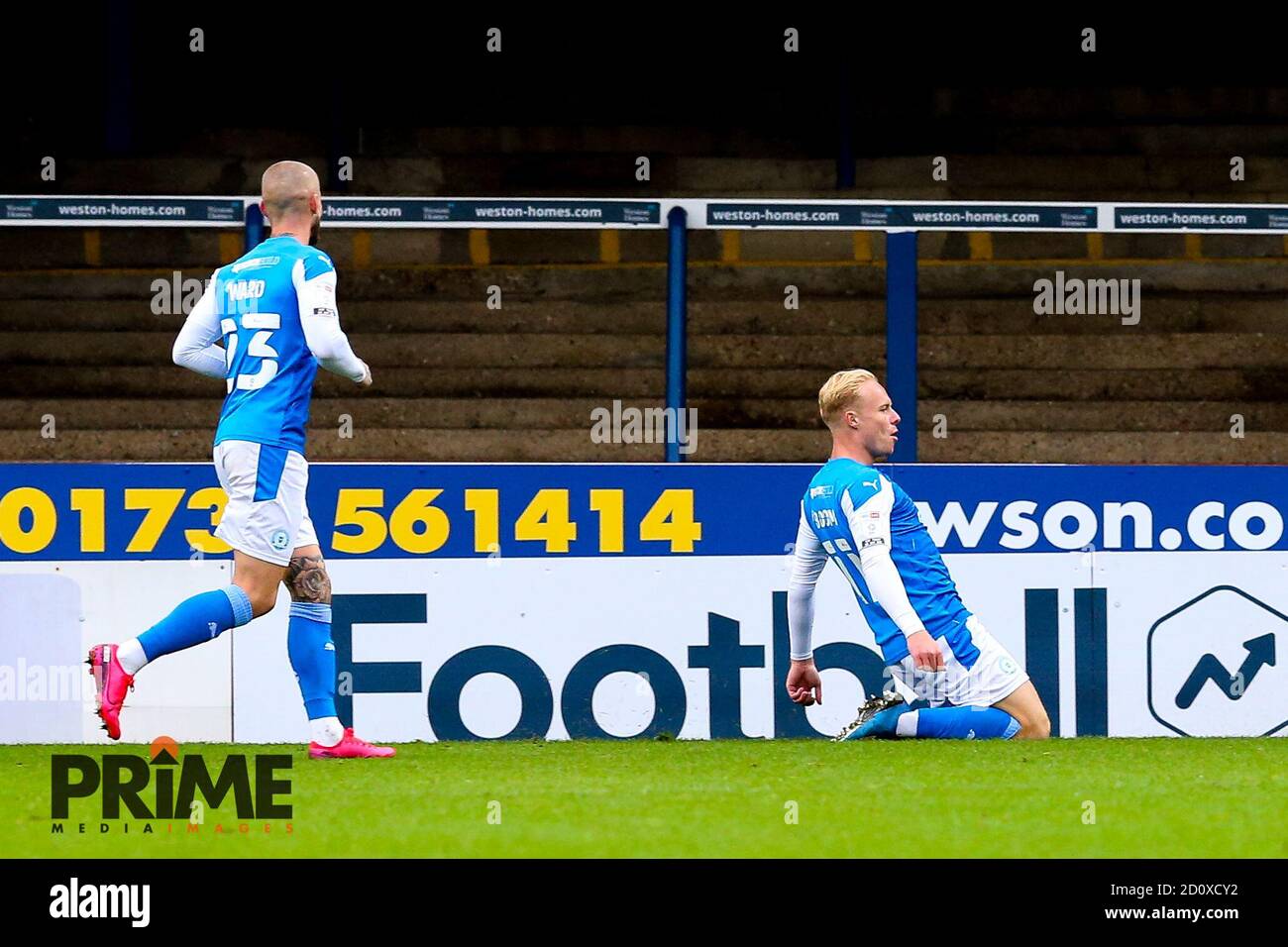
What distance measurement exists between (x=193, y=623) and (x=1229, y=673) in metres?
3.83

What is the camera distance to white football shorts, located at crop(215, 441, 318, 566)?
518 centimetres

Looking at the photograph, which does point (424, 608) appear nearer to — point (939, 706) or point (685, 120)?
point (939, 706)

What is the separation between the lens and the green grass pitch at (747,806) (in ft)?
12.4

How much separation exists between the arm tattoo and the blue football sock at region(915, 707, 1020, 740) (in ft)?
6.10

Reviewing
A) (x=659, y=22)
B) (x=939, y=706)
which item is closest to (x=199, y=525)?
(x=939, y=706)

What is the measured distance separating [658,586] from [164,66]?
11.0 meters

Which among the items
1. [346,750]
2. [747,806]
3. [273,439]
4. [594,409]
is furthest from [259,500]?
[594,409]

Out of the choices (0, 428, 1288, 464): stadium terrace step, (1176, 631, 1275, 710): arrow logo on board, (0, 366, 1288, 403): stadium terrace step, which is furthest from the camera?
(0, 366, 1288, 403): stadium terrace step

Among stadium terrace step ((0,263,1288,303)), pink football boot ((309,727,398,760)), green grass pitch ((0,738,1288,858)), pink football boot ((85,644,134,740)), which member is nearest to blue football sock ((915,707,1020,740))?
green grass pitch ((0,738,1288,858))

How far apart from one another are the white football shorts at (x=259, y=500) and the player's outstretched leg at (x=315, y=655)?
11cm

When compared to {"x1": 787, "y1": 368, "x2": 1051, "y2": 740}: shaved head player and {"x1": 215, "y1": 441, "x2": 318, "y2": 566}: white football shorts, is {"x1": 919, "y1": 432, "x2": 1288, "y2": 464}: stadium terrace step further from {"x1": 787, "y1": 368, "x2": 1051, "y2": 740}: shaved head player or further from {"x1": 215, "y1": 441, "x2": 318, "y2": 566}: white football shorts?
Answer: {"x1": 215, "y1": 441, "x2": 318, "y2": 566}: white football shorts

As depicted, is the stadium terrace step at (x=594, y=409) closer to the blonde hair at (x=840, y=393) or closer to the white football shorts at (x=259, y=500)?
the blonde hair at (x=840, y=393)

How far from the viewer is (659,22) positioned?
55.8 ft

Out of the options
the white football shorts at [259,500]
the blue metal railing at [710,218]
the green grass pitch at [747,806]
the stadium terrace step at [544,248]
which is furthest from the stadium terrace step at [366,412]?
the white football shorts at [259,500]
